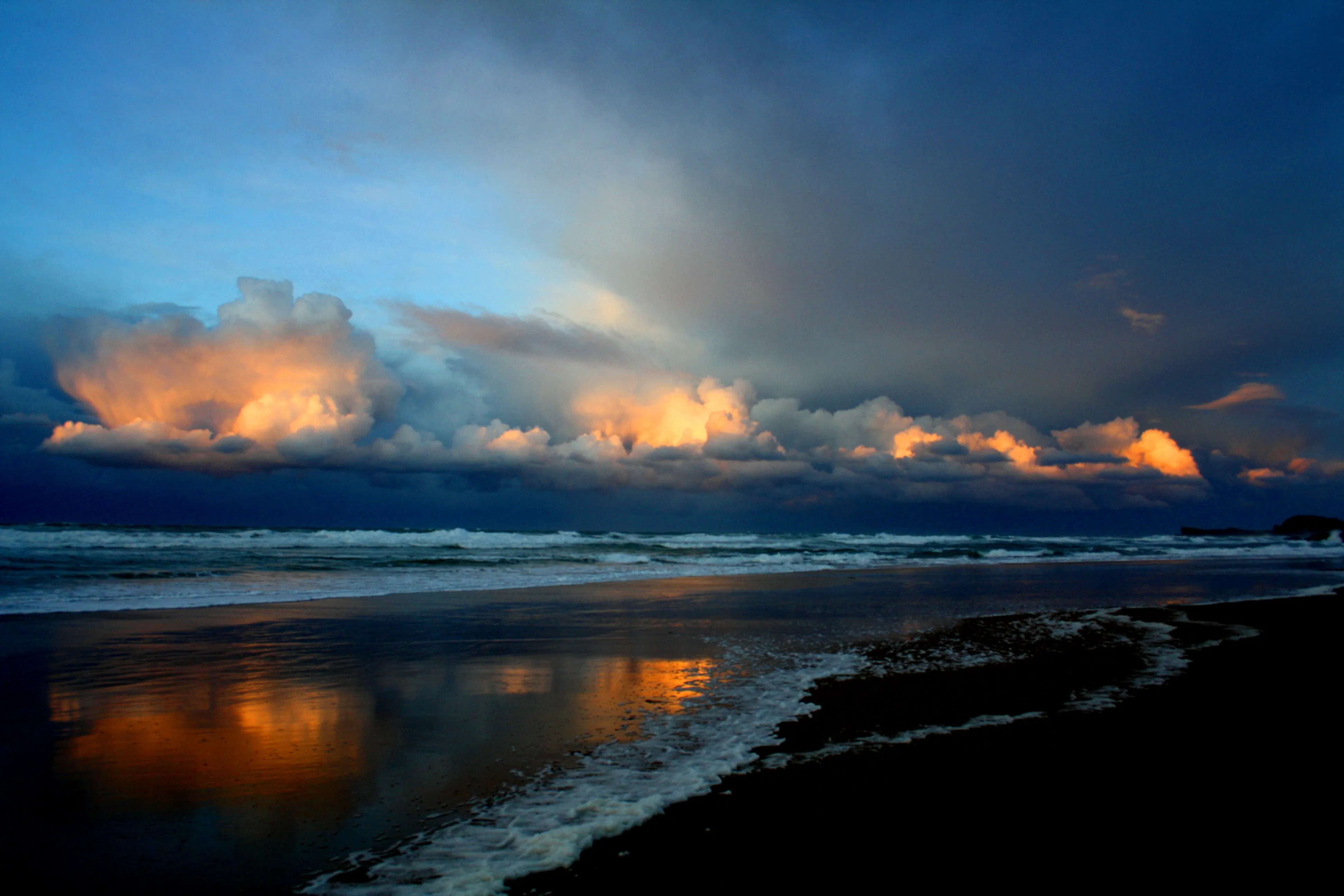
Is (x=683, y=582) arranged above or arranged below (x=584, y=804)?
below

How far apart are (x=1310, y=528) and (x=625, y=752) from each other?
120 metres

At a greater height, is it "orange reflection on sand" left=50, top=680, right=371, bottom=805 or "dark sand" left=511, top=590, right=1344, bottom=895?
"dark sand" left=511, top=590, right=1344, bottom=895

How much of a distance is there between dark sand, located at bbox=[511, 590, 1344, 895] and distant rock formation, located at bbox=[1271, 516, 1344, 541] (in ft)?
298

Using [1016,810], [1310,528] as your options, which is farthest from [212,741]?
[1310,528]

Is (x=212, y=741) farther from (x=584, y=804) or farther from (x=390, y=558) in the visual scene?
(x=390, y=558)

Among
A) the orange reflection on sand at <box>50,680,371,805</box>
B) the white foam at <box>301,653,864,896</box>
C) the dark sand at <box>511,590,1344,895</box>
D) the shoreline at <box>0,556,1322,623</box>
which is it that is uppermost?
the dark sand at <box>511,590,1344,895</box>

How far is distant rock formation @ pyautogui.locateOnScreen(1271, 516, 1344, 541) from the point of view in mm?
79875

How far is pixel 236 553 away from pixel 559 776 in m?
31.1

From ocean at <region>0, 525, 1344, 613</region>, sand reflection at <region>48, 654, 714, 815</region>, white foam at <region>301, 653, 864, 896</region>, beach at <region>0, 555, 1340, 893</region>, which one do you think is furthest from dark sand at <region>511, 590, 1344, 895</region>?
ocean at <region>0, 525, 1344, 613</region>

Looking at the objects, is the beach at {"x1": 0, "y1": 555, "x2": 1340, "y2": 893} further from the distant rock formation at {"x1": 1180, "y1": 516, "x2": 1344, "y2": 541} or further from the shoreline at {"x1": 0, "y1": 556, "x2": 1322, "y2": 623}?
the distant rock formation at {"x1": 1180, "y1": 516, "x2": 1344, "y2": 541}

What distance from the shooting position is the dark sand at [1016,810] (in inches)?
142

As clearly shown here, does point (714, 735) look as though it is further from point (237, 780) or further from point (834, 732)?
point (237, 780)

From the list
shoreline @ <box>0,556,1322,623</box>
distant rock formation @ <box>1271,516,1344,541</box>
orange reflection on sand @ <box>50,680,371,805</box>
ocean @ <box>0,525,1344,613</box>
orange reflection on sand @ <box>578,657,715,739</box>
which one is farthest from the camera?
distant rock formation @ <box>1271,516,1344,541</box>

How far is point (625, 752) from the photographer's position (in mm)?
5691
